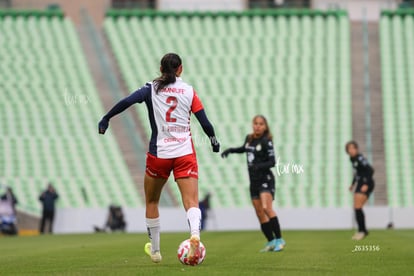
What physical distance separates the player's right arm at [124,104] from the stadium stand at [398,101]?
21.4m

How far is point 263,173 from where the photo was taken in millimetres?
15016

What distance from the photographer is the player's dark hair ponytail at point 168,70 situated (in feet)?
35.3

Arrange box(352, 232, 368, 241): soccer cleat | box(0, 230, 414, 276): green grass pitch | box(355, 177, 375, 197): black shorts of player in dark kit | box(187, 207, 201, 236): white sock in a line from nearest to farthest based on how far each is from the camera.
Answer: box(0, 230, 414, 276): green grass pitch, box(187, 207, 201, 236): white sock, box(352, 232, 368, 241): soccer cleat, box(355, 177, 375, 197): black shorts of player in dark kit

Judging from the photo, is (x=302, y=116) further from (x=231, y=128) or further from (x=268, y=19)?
(x=268, y=19)

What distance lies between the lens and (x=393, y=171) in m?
32.6

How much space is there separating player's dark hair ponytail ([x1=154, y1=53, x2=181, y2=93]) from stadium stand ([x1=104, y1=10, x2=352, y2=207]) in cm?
2027

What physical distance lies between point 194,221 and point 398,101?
2559 centimetres

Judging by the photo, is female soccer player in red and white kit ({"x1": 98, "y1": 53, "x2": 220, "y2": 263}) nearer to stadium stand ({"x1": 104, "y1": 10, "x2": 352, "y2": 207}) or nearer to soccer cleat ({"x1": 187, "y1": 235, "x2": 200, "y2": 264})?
soccer cleat ({"x1": 187, "y1": 235, "x2": 200, "y2": 264})

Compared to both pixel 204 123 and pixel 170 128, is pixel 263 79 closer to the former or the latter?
pixel 204 123

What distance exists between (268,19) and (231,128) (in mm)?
6747

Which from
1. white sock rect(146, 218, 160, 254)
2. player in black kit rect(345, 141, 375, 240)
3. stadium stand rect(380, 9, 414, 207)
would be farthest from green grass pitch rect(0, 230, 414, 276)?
stadium stand rect(380, 9, 414, 207)

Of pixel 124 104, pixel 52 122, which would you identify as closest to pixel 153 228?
pixel 124 104

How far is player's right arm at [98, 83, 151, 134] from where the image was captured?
1065 cm

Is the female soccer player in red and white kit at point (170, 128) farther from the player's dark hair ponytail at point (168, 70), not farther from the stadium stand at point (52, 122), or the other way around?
the stadium stand at point (52, 122)
